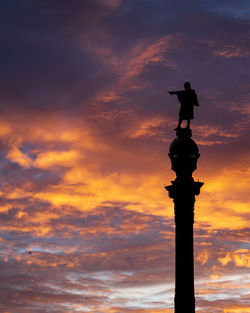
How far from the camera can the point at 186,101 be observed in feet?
132

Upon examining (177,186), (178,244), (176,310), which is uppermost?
(177,186)

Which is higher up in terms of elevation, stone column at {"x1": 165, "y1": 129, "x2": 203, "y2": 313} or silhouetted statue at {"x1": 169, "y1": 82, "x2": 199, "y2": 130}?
silhouetted statue at {"x1": 169, "y1": 82, "x2": 199, "y2": 130}

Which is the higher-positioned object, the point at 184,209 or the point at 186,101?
the point at 186,101

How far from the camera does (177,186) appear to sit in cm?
3794

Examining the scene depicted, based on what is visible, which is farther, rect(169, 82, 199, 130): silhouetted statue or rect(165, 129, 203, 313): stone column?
rect(169, 82, 199, 130): silhouetted statue

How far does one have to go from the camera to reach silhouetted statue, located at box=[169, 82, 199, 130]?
40125 millimetres

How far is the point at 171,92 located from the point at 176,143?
335cm

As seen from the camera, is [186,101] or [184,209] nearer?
Result: [184,209]

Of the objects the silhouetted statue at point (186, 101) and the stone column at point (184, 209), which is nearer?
the stone column at point (184, 209)

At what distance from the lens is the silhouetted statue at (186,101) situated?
4012 cm

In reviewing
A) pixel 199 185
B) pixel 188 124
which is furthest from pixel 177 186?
pixel 188 124

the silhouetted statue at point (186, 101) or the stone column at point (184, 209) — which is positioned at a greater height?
the silhouetted statue at point (186, 101)

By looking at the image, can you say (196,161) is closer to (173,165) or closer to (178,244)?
(173,165)

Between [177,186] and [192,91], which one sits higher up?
[192,91]
